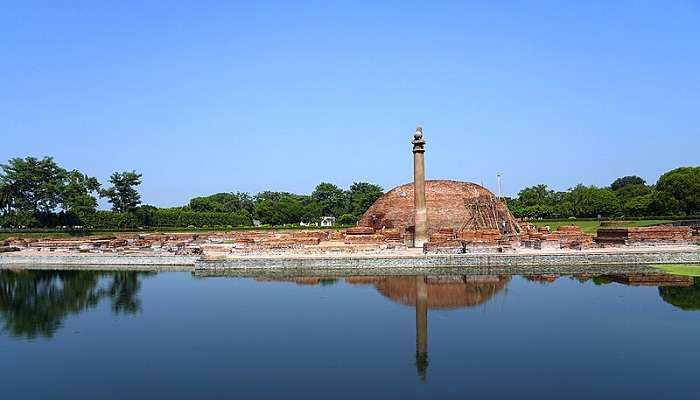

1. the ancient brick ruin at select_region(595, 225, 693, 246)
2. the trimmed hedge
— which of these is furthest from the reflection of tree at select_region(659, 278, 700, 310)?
the trimmed hedge

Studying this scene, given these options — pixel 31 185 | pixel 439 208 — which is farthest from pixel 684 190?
pixel 31 185

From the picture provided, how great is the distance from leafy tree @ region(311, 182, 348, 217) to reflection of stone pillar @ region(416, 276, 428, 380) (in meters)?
52.0

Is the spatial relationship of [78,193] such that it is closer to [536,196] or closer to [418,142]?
[418,142]

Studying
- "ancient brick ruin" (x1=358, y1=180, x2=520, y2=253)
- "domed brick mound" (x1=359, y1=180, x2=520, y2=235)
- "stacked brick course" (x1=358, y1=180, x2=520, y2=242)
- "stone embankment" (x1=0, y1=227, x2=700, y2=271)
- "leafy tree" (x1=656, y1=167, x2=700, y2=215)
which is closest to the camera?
"stone embankment" (x1=0, y1=227, x2=700, y2=271)

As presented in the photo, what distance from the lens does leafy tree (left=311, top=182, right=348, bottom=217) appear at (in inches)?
2699

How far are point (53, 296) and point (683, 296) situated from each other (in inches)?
684

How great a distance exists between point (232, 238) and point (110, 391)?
2554cm

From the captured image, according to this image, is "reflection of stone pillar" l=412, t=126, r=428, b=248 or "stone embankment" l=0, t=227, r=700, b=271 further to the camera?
"reflection of stone pillar" l=412, t=126, r=428, b=248

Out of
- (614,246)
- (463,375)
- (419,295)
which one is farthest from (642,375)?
(614,246)

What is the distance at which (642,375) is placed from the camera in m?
7.83

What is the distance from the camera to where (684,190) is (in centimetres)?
4269

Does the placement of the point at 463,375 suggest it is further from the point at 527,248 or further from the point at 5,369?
the point at 527,248

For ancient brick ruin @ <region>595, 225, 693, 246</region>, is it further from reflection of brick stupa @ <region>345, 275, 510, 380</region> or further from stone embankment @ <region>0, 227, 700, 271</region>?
reflection of brick stupa @ <region>345, 275, 510, 380</region>

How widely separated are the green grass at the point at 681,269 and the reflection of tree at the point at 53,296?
1625 centimetres
